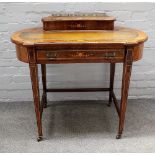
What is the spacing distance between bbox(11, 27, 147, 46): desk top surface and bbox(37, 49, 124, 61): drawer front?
0.17 feet

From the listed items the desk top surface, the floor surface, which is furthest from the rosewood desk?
the floor surface

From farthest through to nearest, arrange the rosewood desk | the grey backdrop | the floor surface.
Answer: the grey backdrop, the floor surface, the rosewood desk

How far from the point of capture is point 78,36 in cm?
144

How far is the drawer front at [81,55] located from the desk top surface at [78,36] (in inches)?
2.1

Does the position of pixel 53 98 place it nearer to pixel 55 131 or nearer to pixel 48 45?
pixel 55 131

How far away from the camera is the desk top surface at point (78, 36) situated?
1.34 meters

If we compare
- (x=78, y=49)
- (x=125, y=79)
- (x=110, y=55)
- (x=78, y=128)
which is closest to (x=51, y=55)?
(x=78, y=49)

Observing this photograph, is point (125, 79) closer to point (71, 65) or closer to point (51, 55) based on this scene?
point (51, 55)

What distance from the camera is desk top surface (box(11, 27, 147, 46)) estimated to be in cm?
134

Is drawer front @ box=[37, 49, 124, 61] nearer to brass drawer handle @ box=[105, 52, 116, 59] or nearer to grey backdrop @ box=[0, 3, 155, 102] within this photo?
brass drawer handle @ box=[105, 52, 116, 59]

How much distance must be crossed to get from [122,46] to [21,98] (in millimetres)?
1043

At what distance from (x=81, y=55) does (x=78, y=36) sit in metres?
0.14

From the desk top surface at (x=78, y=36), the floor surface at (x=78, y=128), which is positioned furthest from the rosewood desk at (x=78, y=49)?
the floor surface at (x=78, y=128)

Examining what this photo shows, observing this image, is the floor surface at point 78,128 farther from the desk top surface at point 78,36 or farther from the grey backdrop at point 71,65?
the desk top surface at point 78,36
